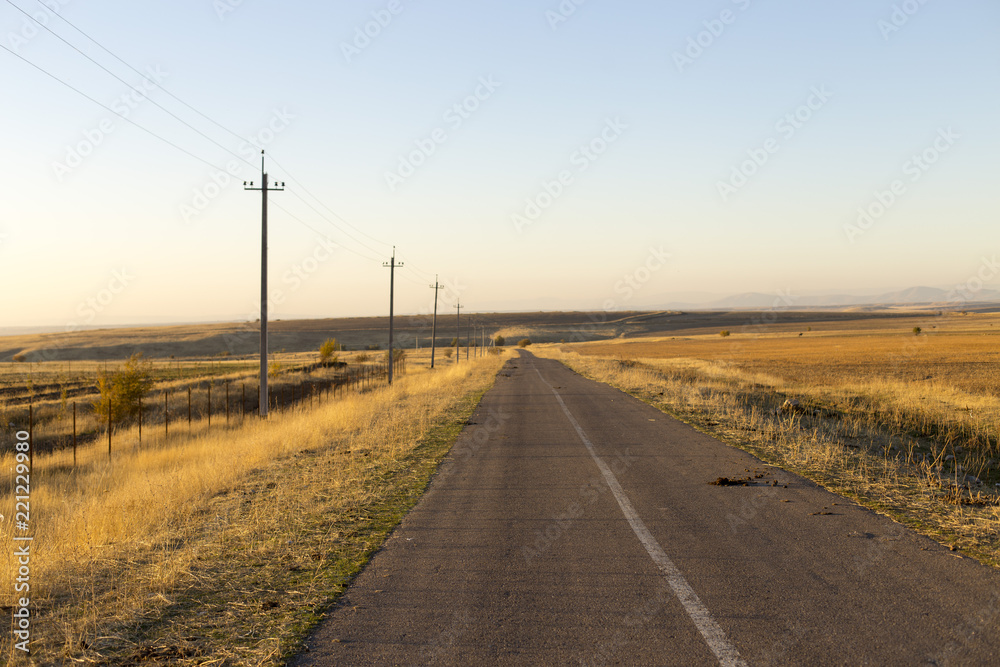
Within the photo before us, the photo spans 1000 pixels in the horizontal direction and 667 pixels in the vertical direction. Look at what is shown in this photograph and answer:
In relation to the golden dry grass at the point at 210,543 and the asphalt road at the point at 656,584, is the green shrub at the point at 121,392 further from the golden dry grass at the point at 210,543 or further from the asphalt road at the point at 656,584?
the asphalt road at the point at 656,584

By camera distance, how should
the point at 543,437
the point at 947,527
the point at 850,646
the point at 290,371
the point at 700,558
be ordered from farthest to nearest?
the point at 290,371
the point at 543,437
the point at 947,527
the point at 700,558
the point at 850,646

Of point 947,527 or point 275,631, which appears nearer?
point 275,631

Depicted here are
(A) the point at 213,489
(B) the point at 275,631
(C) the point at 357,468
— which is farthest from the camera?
(C) the point at 357,468

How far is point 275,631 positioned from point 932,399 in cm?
2298

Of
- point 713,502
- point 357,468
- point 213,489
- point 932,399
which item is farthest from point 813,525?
point 932,399

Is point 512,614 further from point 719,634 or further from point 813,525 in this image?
point 813,525

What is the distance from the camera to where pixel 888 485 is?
8.72 metres

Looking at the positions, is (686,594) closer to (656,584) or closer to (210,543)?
(656,584)

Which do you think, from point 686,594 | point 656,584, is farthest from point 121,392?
point 686,594

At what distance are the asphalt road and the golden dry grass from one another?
1.77 ft

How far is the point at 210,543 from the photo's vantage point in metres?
6.74

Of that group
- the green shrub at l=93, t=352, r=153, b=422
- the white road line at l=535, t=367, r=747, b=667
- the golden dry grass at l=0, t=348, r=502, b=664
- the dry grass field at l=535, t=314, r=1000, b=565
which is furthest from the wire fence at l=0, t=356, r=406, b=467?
the dry grass field at l=535, t=314, r=1000, b=565

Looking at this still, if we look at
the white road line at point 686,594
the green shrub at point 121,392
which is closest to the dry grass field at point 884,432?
the white road line at point 686,594

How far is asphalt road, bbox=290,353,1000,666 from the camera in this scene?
4.08m
